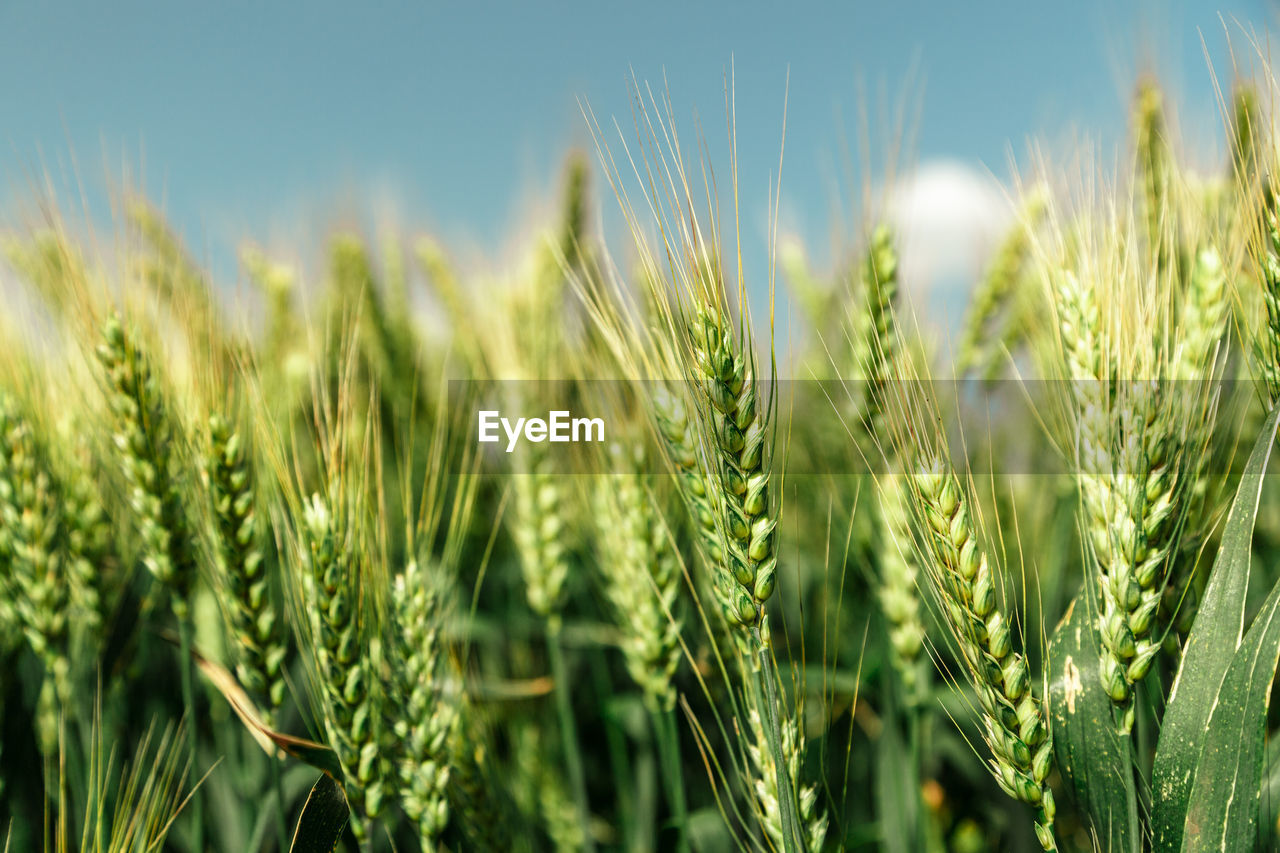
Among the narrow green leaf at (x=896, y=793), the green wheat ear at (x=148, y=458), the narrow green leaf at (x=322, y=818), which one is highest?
the green wheat ear at (x=148, y=458)

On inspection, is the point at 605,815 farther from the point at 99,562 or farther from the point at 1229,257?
the point at 1229,257

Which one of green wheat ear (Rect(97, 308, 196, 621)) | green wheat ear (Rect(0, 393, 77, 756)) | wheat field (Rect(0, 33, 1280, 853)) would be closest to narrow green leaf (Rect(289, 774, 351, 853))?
wheat field (Rect(0, 33, 1280, 853))

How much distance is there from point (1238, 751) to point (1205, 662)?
0.09m

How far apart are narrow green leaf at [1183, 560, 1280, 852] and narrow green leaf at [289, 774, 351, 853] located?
95 centimetres

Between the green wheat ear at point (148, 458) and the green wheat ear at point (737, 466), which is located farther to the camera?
the green wheat ear at point (148, 458)

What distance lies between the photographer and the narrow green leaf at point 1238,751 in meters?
0.74

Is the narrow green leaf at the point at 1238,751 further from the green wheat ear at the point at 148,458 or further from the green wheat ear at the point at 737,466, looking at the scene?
the green wheat ear at the point at 148,458

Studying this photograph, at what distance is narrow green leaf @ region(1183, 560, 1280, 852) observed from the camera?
29.0 inches

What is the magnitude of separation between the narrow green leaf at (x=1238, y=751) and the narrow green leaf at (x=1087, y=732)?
0.09 metres

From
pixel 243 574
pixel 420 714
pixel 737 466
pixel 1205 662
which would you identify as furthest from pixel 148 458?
pixel 1205 662

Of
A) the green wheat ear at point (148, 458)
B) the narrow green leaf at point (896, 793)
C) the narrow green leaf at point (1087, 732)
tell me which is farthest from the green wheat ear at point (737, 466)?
the green wheat ear at point (148, 458)

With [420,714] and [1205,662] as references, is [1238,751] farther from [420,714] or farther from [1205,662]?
[420,714]

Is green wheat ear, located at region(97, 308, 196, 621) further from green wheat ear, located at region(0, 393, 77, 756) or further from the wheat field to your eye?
green wheat ear, located at region(0, 393, 77, 756)

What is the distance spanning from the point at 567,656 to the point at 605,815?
442 millimetres
